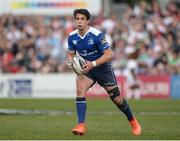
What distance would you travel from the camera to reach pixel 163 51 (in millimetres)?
28375

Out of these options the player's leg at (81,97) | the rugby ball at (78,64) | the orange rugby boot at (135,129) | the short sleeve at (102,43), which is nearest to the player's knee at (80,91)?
the player's leg at (81,97)

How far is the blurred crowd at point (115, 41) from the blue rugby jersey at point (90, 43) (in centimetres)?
1512

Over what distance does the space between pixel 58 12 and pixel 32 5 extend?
119cm

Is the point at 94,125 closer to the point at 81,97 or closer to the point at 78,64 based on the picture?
the point at 81,97

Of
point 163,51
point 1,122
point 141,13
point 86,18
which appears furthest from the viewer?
point 141,13

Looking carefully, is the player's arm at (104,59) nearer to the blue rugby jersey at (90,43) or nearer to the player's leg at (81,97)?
the blue rugby jersey at (90,43)

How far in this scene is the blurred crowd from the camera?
2853 cm

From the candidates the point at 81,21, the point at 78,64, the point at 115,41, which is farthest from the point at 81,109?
the point at 115,41

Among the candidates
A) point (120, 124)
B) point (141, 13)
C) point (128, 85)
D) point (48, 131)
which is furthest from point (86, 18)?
point (141, 13)

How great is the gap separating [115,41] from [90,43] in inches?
640

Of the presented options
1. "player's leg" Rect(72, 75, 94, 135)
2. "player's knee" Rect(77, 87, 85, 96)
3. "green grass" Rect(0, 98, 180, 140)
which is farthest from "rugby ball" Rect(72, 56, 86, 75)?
"green grass" Rect(0, 98, 180, 140)

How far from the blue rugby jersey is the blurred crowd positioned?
49.6 ft

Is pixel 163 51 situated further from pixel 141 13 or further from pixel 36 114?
pixel 36 114

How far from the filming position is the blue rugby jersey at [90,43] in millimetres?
13062
